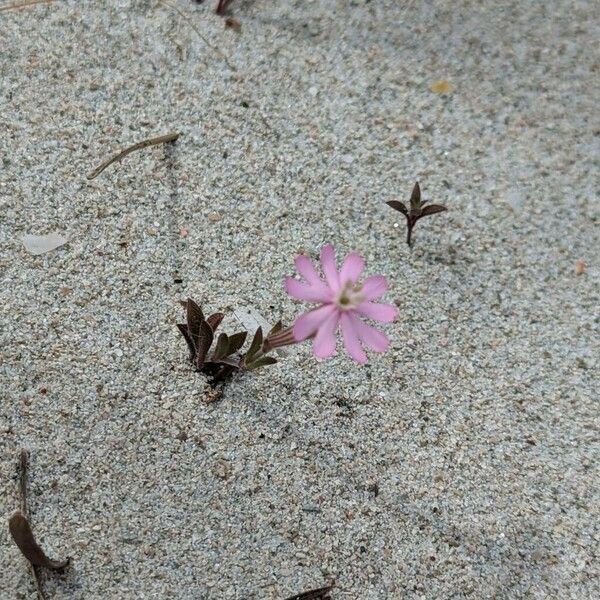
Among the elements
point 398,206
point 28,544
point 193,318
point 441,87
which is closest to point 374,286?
point 193,318

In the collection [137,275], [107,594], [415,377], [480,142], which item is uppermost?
[480,142]

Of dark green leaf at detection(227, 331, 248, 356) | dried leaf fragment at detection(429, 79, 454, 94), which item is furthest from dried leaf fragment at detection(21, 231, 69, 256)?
dried leaf fragment at detection(429, 79, 454, 94)

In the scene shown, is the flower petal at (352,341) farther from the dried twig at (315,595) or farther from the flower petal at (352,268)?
the dried twig at (315,595)

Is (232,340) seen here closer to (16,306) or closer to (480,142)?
(16,306)

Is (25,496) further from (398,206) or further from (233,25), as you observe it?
(233,25)

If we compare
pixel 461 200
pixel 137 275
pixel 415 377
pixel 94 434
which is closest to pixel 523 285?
pixel 461 200

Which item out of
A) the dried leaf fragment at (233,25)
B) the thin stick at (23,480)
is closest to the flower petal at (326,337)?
the thin stick at (23,480)
